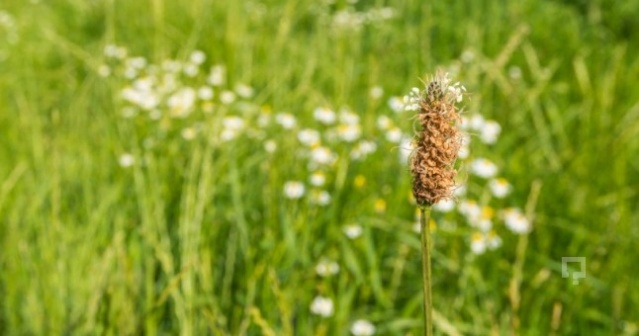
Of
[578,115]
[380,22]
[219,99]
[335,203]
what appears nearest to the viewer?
[335,203]

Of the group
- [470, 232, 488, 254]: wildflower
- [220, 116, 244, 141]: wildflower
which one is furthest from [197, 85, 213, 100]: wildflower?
[470, 232, 488, 254]: wildflower

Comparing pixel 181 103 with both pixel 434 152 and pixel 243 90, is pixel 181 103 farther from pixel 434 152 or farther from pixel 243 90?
pixel 434 152

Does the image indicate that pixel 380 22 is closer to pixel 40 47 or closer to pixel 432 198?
pixel 40 47

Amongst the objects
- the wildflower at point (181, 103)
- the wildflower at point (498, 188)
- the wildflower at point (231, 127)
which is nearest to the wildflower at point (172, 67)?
the wildflower at point (181, 103)

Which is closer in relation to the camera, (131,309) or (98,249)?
(131,309)

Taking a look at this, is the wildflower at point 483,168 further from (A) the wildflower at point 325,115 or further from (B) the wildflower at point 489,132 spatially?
(A) the wildflower at point 325,115

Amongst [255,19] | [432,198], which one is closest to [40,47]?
[255,19]

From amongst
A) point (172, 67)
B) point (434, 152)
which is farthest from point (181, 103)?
point (434, 152)
